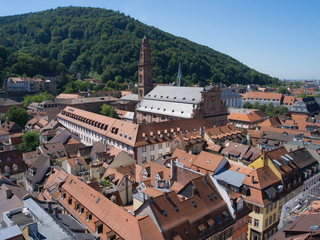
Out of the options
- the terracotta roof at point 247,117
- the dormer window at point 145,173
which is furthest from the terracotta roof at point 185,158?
the terracotta roof at point 247,117

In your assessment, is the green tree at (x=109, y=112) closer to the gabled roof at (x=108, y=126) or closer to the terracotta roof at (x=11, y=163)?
the gabled roof at (x=108, y=126)

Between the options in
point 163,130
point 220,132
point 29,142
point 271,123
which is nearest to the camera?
point 163,130

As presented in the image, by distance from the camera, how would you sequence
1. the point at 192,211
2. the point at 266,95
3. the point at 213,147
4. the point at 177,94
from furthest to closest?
the point at 266,95, the point at 177,94, the point at 213,147, the point at 192,211

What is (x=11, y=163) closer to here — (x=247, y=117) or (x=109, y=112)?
(x=109, y=112)

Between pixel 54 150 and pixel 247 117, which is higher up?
pixel 247 117

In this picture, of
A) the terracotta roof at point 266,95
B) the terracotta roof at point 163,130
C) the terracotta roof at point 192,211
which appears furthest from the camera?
the terracotta roof at point 266,95

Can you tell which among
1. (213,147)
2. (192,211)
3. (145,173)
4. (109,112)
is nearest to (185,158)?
(145,173)

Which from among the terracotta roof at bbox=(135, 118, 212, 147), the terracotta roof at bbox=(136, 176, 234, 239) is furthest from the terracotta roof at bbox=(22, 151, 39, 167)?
the terracotta roof at bbox=(136, 176, 234, 239)
